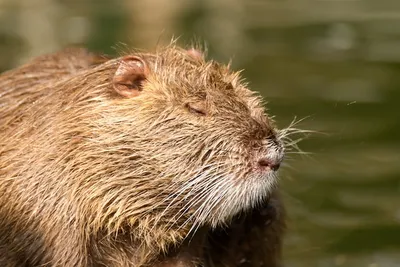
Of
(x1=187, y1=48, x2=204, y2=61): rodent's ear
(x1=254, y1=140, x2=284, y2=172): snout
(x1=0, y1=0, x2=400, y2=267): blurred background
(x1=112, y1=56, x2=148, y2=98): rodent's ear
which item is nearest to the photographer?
(x1=254, y1=140, x2=284, y2=172): snout

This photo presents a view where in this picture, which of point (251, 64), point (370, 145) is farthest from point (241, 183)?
point (251, 64)

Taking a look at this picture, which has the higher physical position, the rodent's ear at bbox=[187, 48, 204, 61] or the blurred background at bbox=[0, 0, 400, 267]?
the rodent's ear at bbox=[187, 48, 204, 61]

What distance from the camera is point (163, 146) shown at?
4.62m

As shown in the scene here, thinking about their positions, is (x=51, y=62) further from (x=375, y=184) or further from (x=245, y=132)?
(x=375, y=184)

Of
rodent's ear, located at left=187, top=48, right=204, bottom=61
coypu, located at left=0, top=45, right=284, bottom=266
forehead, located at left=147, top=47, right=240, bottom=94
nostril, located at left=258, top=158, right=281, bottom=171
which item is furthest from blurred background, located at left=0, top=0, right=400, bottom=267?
nostril, located at left=258, top=158, right=281, bottom=171

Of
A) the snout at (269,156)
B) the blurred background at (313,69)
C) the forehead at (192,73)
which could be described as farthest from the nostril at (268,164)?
the blurred background at (313,69)

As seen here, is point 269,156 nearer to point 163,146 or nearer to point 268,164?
point 268,164

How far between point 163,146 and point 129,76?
0.31m

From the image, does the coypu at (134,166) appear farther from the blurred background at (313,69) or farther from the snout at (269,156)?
the blurred background at (313,69)

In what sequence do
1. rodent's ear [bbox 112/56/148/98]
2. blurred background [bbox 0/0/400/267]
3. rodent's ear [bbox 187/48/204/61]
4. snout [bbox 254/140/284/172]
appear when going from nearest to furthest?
snout [bbox 254/140/284/172] → rodent's ear [bbox 112/56/148/98] → rodent's ear [bbox 187/48/204/61] → blurred background [bbox 0/0/400/267]

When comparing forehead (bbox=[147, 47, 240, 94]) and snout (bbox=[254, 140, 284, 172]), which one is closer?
snout (bbox=[254, 140, 284, 172])

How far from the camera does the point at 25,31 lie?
13.9m

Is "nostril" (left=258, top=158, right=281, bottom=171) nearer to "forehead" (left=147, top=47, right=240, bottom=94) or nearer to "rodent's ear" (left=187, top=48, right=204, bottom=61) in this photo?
"forehead" (left=147, top=47, right=240, bottom=94)

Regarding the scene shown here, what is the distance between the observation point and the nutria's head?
14.9ft
